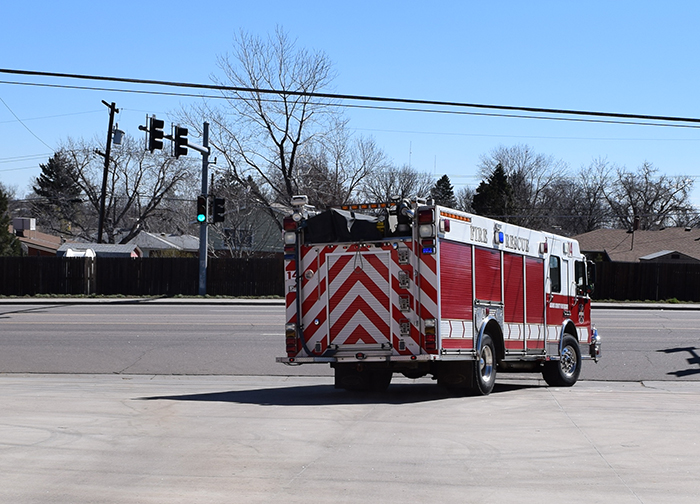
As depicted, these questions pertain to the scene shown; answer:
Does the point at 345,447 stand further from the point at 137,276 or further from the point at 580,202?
the point at 580,202

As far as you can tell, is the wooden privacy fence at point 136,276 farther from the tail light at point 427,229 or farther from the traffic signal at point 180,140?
the tail light at point 427,229

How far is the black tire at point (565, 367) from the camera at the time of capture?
14.4 meters

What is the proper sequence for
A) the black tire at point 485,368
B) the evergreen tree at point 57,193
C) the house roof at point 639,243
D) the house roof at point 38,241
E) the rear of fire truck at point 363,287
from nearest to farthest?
the rear of fire truck at point 363,287, the black tire at point 485,368, the house roof at point 639,243, the evergreen tree at point 57,193, the house roof at point 38,241

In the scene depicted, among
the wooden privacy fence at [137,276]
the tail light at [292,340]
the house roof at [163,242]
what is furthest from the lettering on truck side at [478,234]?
the house roof at [163,242]

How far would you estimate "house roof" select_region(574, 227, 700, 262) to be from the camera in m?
54.7

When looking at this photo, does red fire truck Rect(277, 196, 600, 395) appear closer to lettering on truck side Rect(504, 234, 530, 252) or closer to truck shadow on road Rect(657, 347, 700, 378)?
lettering on truck side Rect(504, 234, 530, 252)

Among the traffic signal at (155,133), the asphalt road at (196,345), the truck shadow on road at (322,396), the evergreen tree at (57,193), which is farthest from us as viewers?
the evergreen tree at (57,193)

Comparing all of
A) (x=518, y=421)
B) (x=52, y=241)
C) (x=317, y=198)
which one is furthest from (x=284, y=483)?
(x=52, y=241)

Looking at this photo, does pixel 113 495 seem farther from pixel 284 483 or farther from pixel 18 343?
pixel 18 343

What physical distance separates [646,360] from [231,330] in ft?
33.1

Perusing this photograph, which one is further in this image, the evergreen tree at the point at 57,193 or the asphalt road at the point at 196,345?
the evergreen tree at the point at 57,193

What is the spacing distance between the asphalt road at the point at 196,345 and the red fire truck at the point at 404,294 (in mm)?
4044

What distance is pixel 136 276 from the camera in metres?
40.3

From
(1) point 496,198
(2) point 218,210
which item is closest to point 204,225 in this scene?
(2) point 218,210
